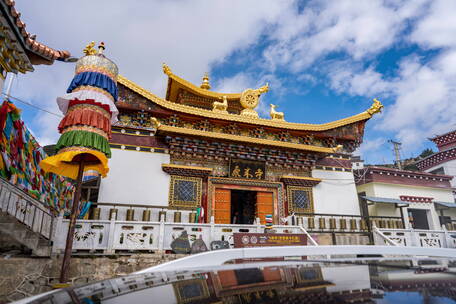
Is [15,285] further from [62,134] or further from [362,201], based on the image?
[362,201]

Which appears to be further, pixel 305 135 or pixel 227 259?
pixel 305 135

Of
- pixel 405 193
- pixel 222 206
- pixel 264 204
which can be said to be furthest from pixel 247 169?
pixel 405 193

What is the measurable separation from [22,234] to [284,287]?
6.61 metres

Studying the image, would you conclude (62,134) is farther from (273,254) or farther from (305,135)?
(305,135)

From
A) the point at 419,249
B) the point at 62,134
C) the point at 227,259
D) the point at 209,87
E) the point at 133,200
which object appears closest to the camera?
the point at 227,259

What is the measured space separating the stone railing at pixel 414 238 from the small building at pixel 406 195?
2.81 meters

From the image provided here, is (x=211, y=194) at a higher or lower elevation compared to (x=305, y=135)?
lower

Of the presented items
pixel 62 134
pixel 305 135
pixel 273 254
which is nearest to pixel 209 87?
pixel 305 135

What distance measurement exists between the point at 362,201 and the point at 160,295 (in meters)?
15.2

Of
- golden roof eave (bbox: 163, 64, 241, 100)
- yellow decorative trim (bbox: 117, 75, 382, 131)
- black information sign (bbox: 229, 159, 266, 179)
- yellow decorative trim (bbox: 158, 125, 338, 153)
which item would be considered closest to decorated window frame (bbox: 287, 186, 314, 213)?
black information sign (bbox: 229, 159, 266, 179)

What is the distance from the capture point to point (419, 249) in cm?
218

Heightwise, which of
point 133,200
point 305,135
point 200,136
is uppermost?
point 305,135

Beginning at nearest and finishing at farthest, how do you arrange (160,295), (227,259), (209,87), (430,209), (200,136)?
(160,295), (227,259), (200,136), (430,209), (209,87)

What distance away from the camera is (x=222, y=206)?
36.7ft
